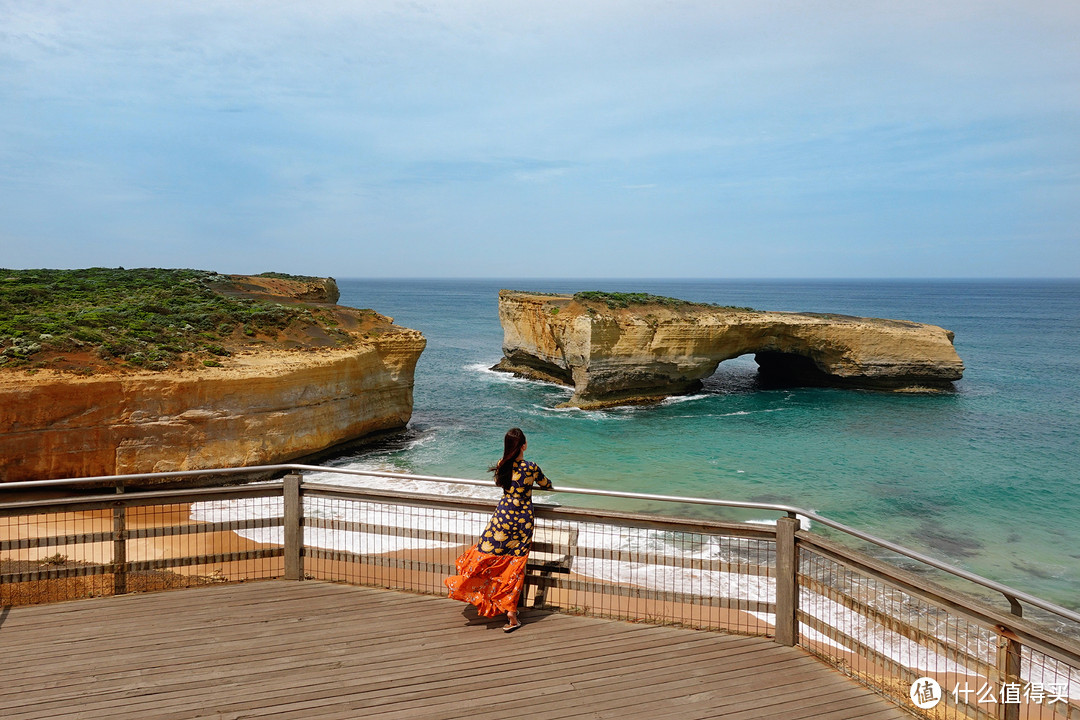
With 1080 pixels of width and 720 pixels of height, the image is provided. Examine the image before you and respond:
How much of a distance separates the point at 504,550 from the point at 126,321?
2224 centimetres

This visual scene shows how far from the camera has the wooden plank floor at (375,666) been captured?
464cm

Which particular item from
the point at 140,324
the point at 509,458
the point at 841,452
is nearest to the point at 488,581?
the point at 509,458

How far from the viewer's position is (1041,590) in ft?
46.9

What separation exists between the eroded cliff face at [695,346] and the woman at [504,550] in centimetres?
2834

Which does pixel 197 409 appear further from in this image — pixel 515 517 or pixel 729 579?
pixel 729 579

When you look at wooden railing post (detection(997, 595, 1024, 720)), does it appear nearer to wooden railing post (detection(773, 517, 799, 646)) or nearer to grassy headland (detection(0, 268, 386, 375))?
wooden railing post (detection(773, 517, 799, 646))

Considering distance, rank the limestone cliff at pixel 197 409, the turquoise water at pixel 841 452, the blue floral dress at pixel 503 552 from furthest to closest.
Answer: the turquoise water at pixel 841 452, the limestone cliff at pixel 197 409, the blue floral dress at pixel 503 552

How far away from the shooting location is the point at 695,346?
119 ft

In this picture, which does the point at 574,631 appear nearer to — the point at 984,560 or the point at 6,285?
the point at 984,560

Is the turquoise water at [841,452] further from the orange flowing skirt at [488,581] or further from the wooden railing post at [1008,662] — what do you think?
the orange flowing skirt at [488,581]

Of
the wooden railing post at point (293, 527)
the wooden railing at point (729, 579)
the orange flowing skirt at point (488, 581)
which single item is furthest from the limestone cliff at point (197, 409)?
the orange flowing skirt at point (488, 581)

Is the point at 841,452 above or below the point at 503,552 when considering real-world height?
below

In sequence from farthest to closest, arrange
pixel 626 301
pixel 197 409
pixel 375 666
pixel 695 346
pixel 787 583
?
pixel 626 301
pixel 695 346
pixel 197 409
pixel 787 583
pixel 375 666

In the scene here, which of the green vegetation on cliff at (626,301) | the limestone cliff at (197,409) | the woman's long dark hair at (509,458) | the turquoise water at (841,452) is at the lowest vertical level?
the turquoise water at (841,452)
